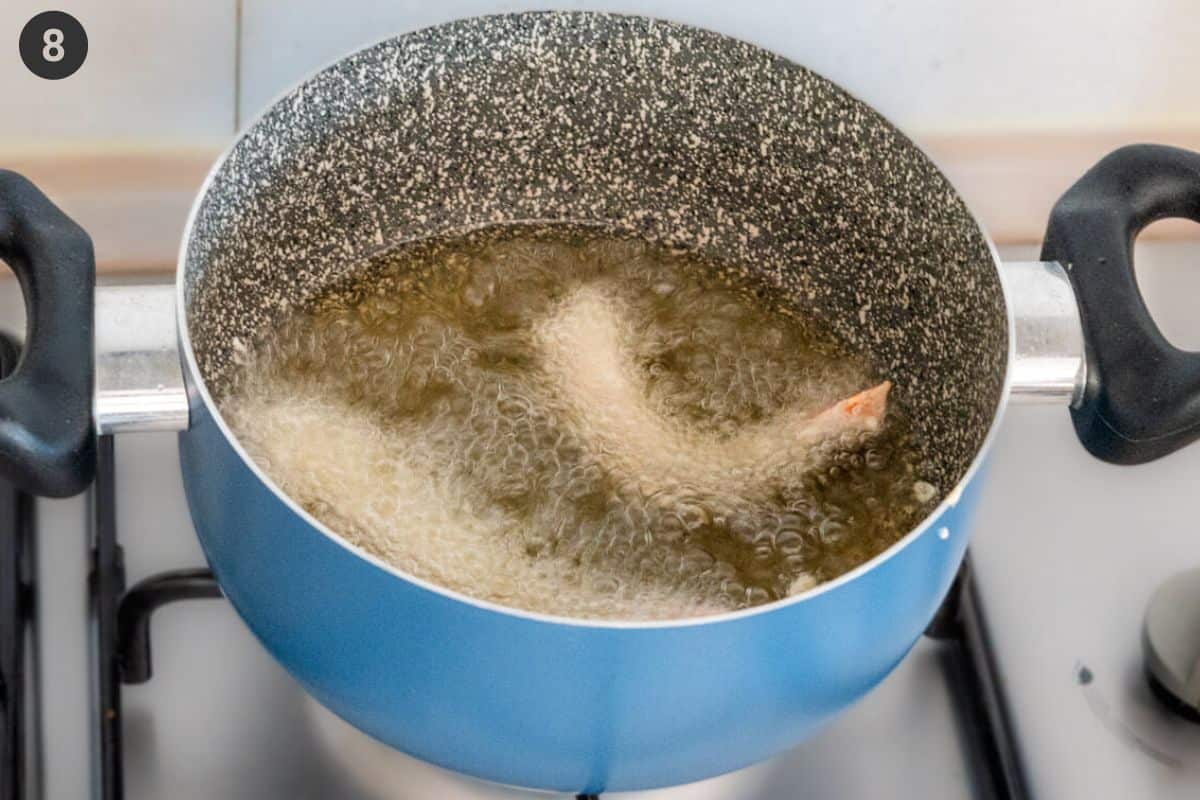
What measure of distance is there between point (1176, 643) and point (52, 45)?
60cm

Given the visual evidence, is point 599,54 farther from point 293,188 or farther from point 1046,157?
point 1046,157

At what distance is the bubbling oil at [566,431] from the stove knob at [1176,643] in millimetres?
142

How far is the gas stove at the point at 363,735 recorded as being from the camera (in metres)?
0.62

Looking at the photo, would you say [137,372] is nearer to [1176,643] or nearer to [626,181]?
[626,181]

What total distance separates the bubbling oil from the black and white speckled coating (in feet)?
0.05

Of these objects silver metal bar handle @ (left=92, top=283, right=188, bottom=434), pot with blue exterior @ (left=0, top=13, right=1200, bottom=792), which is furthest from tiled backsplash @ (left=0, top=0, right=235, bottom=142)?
silver metal bar handle @ (left=92, top=283, right=188, bottom=434)

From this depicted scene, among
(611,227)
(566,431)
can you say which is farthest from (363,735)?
(611,227)

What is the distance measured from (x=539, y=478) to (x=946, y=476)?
18cm

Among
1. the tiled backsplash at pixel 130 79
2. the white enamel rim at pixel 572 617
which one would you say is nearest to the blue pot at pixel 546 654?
the white enamel rim at pixel 572 617

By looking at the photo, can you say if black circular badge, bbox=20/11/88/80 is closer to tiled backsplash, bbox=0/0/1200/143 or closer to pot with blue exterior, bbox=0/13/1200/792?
tiled backsplash, bbox=0/0/1200/143

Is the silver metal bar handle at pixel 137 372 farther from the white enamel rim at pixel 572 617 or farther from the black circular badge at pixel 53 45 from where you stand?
the black circular badge at pixel 53 45

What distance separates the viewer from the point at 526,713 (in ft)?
1.52

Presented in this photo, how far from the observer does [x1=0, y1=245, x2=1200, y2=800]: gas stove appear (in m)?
0.62

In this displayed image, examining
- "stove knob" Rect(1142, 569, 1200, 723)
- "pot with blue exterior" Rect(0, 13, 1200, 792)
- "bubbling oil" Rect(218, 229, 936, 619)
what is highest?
"pot with blue exterior" Rect(0, 13, 1200, 792)
